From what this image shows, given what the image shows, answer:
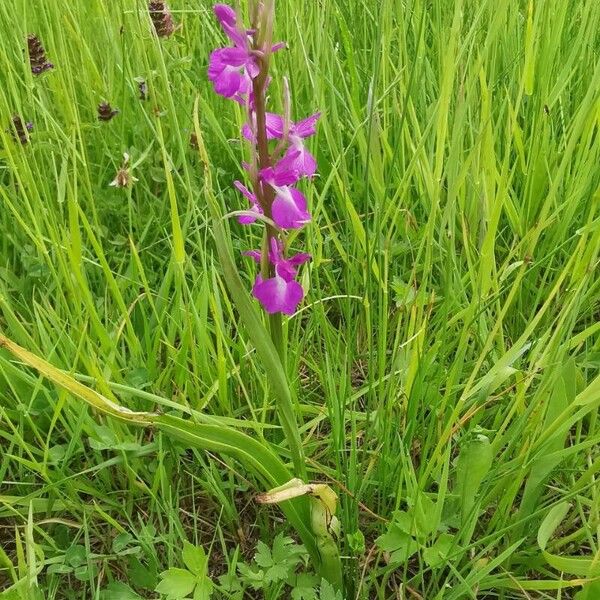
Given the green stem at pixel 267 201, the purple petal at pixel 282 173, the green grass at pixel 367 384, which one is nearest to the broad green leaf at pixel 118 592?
the green grass at pixel 367 384

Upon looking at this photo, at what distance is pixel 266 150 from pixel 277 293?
127 mm

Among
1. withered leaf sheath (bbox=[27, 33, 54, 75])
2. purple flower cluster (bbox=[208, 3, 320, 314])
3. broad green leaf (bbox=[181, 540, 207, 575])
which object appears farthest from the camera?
withered leaf sheath (bbox=[27, 33, 54, 75])

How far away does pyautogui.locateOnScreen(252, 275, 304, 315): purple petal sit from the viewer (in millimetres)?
618

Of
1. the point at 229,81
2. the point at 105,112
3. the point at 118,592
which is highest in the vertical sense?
the point at 229,81

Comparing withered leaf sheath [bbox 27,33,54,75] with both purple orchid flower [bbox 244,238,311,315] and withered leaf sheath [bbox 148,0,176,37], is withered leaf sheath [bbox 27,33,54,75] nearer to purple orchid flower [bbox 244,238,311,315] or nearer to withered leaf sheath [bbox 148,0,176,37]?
withered leaf sheath [bbox 148,0,176,37]

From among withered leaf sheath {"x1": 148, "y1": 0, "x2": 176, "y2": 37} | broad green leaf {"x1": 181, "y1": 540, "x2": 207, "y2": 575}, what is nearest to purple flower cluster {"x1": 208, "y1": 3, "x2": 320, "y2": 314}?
broad green leaf {"x1": 181, "y1": 540, "x2": 207, "y2": 575}

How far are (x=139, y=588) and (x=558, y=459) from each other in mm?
469

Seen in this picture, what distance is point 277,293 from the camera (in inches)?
24.4

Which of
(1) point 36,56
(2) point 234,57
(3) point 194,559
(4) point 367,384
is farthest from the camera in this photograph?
(1) point 36,56

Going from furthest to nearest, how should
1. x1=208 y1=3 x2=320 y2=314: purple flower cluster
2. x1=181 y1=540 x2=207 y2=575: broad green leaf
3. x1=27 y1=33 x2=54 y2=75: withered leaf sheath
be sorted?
x1=27 y1=33 x2=54 y2=75: withered leaf sheath, x1=181 y1=540 x2=207 y2=575: broad green leaf, x1=208 y1=3 x2=320 y2=314: purple flower cluster

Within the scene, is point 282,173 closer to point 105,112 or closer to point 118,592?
point 118,592

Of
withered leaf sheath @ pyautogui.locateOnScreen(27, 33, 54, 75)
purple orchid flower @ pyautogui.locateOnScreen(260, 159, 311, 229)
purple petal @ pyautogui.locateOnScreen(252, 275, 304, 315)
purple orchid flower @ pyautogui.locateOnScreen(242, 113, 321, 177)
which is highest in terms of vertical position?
purple orchid flower @ pyautogui.locateOnScreen(242, 113, 321, 177)

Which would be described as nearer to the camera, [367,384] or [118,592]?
[118,592]

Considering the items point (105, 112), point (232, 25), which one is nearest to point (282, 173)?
point (232, 25)
